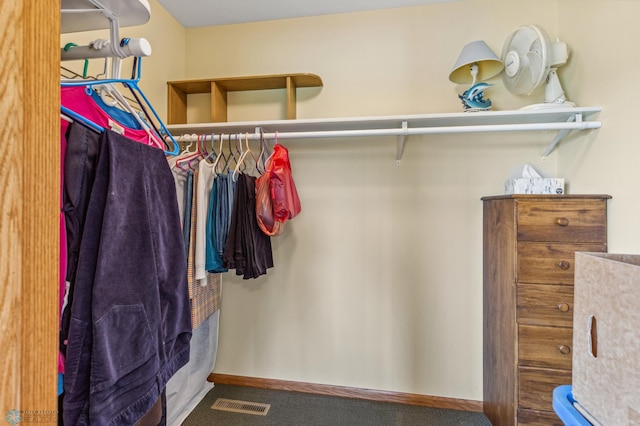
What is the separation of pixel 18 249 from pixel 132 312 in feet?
1.69

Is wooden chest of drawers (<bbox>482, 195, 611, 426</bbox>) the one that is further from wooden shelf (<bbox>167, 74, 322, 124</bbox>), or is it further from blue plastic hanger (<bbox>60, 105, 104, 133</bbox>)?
blue plastic hanger (<bbox>60, 105, 104, 133</bbox>)

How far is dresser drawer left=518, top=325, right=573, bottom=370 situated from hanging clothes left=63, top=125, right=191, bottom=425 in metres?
1.49

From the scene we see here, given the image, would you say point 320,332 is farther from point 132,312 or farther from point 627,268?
point 627,268

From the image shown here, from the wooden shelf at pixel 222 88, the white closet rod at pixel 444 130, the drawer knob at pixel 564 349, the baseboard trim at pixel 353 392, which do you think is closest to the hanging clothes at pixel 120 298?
the white closet rod at pixel 444 130

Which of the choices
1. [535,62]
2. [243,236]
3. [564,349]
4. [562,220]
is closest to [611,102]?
[535,62]

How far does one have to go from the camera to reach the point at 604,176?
129 cm

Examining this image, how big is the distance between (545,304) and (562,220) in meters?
0.40

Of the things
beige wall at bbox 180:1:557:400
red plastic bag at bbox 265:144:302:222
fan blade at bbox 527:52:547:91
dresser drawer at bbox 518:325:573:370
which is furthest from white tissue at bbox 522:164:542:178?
red plastic bag at bbox 265:144:302:222

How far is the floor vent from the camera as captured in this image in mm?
1779

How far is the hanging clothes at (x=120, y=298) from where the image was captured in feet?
2.16

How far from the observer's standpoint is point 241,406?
5.98 ft

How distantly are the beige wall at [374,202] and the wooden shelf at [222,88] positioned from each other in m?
0.07

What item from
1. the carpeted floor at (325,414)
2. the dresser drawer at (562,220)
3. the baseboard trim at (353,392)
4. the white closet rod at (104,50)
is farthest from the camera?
A: the baseboard trim at (353,392)

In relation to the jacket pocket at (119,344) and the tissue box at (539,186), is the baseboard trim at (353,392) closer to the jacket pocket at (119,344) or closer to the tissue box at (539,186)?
the tissue box at (539,186)
